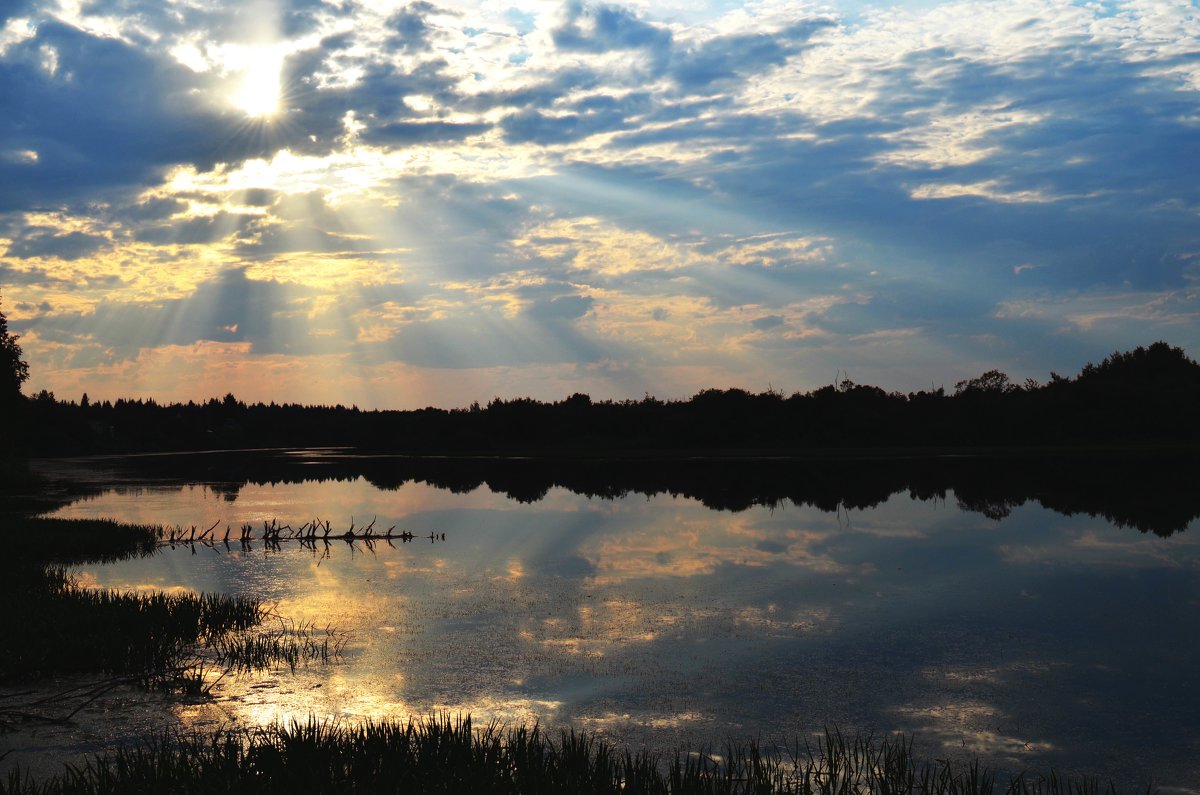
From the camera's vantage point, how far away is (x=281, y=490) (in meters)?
67.8

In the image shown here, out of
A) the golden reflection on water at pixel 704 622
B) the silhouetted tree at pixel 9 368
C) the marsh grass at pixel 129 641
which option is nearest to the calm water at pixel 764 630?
the golden reflection on water at pixel 704 622

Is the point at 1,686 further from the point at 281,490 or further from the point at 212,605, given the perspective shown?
the point at 281,490

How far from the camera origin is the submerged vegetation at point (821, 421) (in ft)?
320

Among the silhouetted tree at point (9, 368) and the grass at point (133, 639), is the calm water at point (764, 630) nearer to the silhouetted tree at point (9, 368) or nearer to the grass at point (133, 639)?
the grass at point (133, 639)

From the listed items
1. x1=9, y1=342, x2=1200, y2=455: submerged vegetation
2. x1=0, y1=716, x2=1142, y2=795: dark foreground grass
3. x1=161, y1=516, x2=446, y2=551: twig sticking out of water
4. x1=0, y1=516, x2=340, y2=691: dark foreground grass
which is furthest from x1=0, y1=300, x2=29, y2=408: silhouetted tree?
x1=0, y1=716, x2=1142, y2=795: dark foreground grass

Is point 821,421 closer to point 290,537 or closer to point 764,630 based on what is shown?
point 290,537

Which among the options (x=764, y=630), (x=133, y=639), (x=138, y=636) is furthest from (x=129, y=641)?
(x=764, y=630)

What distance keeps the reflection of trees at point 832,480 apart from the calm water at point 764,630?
7.04 meters

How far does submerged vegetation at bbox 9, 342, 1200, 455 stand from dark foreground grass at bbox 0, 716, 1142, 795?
70.8 m

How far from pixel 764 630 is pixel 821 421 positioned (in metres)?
94.3

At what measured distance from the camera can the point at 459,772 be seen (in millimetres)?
9922

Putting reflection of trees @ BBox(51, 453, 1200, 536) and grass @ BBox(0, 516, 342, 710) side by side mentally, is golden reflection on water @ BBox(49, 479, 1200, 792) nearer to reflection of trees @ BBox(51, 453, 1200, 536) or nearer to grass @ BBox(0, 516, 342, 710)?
grass @ BBox(0, 516, 342, 710)

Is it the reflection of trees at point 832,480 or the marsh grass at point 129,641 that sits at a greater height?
the reflection of trees at point 832,480

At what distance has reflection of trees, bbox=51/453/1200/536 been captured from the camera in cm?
4607
